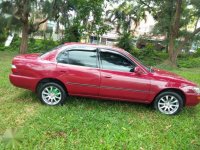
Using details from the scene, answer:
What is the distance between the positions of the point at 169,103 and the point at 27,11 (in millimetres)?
14598

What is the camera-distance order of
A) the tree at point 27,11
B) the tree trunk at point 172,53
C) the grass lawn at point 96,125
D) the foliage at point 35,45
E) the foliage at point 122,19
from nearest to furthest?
the grass lawn at point 96,125 < the tree at point 27,11 < the tree trunk at point 172,53 < the foliage at point 35,45 < the foliage at point 122,19

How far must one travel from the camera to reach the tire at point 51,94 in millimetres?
5684

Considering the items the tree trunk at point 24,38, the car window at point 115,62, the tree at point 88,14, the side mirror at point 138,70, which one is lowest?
the side mirror at point 138,70

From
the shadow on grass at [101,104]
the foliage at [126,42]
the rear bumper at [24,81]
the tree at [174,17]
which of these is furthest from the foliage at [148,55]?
the rear bumper at [24,81]

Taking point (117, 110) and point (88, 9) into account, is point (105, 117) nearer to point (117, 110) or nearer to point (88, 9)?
point (117, 110)

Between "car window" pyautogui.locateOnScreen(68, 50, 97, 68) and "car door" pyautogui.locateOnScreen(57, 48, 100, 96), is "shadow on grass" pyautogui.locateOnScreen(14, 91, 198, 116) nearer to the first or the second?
"car door" pyautogui.locateOnScreen(57, 48, 100, 96)

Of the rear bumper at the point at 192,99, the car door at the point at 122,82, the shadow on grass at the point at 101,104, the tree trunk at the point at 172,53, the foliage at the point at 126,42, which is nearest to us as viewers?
the car door at the point at 122,82

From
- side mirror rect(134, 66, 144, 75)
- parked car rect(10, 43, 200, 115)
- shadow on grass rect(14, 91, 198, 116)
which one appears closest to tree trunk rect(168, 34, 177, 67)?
shadow on grass rect(14, 91, 198, 116)

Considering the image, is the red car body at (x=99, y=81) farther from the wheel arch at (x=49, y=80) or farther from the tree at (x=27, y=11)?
the tree at (x=27, y=11)

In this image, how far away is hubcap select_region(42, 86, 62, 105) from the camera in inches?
225

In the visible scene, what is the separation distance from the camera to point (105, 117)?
5141mm

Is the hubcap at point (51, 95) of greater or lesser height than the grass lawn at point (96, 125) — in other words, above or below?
above

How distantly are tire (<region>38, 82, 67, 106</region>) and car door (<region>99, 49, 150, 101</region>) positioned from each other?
36.3 inches

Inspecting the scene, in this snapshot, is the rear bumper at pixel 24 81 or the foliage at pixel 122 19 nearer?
the rear bumper at pixel 24 81
